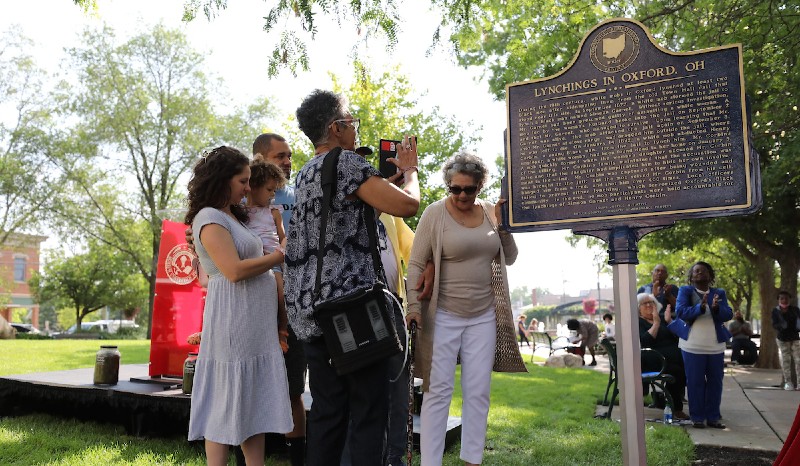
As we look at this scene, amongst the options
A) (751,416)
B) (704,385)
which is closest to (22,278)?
(751,416)

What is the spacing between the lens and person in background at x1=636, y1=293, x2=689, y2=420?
25.7 feet

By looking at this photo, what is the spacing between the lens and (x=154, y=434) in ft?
19.0

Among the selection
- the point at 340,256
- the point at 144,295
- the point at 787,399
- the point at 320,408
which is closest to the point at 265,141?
the point at 340,256

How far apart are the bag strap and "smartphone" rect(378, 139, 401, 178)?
73cm

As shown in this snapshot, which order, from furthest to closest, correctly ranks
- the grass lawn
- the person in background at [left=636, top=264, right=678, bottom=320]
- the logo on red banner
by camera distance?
1. the person in background at [left=636, top=264, right=678, bottom=320]
2. the logo on red banner
3. the grass lawn

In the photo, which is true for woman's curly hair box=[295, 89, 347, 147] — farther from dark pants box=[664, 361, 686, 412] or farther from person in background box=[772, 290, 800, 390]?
person in background box=[772, 290, 800, 390]

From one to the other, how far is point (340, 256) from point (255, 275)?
606 millimetres

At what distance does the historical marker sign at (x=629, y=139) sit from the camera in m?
3.73

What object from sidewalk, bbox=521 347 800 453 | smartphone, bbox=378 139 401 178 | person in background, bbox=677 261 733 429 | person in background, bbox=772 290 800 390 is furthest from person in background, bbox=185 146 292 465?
person in background, bbox=772 290 800 390

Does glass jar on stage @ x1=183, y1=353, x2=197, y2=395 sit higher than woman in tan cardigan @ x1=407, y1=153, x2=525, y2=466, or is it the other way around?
woman in tan cardigan @ x1=407, y1=153, x2=525, y2=466

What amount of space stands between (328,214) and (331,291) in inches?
13.1

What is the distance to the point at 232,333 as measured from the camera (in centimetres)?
321

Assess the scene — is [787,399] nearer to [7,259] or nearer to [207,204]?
[207,204]

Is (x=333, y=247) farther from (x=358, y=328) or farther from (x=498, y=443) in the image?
(x=498, y=443)
